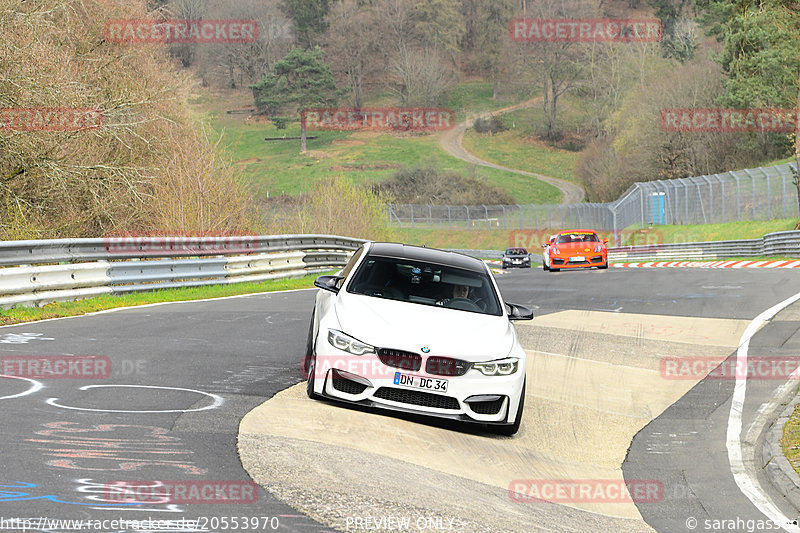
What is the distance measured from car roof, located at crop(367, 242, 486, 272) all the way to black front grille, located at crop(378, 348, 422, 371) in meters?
1.97

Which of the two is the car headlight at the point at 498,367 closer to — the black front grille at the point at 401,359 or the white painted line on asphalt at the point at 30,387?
the black front grille at the point at 401,359

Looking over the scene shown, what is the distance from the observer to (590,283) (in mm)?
25875

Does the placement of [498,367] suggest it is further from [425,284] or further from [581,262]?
[581,262]

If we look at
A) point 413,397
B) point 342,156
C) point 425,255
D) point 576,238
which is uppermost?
point 425,255

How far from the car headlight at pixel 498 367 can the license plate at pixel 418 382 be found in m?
0.37

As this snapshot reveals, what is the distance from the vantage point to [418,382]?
316 inches

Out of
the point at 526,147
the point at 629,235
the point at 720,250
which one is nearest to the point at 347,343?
the point at 720,250

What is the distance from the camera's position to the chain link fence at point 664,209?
46656 mm

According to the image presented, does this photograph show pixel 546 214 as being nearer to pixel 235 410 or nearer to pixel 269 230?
pixel 269 230

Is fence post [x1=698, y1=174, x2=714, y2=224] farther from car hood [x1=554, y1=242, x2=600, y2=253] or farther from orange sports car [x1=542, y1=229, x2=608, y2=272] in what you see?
car hood [x1=554, y1=242, x2=600, y2=253]

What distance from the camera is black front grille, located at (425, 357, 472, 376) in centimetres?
809

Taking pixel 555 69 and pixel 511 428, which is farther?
pixel 555 69

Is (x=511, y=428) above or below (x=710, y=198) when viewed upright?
above

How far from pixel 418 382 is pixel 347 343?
69cm
